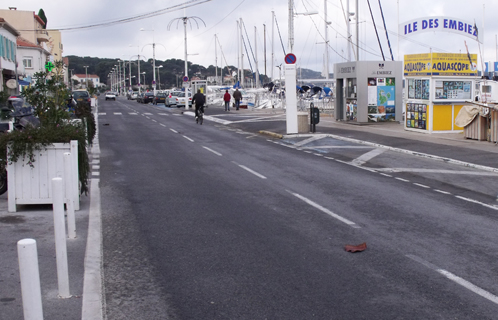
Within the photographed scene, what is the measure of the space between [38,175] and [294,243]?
4349 millimetres

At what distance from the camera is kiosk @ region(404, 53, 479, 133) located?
2130 cm

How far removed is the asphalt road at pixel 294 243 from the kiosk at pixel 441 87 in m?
7.64

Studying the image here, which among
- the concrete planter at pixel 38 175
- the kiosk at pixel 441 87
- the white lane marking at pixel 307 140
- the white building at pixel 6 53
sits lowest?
the white lane marking at pixel 307 140

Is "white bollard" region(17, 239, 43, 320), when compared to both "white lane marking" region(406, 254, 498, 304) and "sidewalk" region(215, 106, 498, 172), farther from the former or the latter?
"sidewalk" region(215, 106, 498, 172)

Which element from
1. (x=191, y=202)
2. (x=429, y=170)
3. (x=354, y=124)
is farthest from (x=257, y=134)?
(x=191, y=202)

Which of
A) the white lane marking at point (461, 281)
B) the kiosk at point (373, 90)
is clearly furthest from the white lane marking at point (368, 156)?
the white lane marking at point (461, 281)

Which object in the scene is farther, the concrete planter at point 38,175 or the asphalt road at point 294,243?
the concrete planter at point 38,175

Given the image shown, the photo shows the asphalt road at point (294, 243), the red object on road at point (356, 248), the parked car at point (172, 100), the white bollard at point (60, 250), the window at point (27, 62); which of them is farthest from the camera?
the window at point (27, 62)

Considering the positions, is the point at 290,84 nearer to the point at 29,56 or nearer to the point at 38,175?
the point at 38,175

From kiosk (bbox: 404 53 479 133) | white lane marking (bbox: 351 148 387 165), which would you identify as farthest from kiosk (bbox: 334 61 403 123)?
white lane marking (bbox: 351 148 387 165)

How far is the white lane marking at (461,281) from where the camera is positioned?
18.3ft

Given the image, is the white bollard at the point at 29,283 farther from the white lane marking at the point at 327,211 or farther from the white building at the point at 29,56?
the white building at the point at 29,56

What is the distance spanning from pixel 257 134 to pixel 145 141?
5.44 m

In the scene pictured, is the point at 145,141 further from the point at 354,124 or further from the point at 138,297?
the point at 138,297
